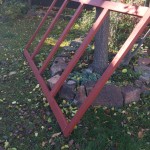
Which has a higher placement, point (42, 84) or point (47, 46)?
point (42, 84)

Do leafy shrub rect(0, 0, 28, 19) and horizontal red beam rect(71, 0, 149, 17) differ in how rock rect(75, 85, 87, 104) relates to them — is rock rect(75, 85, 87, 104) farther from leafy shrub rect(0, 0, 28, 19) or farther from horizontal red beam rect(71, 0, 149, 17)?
leafy shrub rect(0, 0, 28, 19)

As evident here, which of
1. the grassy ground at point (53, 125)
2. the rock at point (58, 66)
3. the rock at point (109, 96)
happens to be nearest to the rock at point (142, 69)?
the grassy ground at point (53, 125)

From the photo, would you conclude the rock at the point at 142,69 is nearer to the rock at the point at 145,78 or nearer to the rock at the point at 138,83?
the rock at the point at 145,78

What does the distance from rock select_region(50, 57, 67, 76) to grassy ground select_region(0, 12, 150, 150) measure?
0.34m

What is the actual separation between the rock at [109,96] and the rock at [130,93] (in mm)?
61

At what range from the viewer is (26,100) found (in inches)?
165

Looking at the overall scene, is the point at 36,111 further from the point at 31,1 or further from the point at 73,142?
the point at 31,1

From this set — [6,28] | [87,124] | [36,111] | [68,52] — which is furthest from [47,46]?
[87,124]

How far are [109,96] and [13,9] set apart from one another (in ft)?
15.6

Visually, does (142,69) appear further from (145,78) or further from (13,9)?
(13,9)

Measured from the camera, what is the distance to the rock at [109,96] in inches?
153

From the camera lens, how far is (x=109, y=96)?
3.90 m

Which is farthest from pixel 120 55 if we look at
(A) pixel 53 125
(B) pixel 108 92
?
(A) pixel 53 125

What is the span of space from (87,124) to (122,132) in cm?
43
